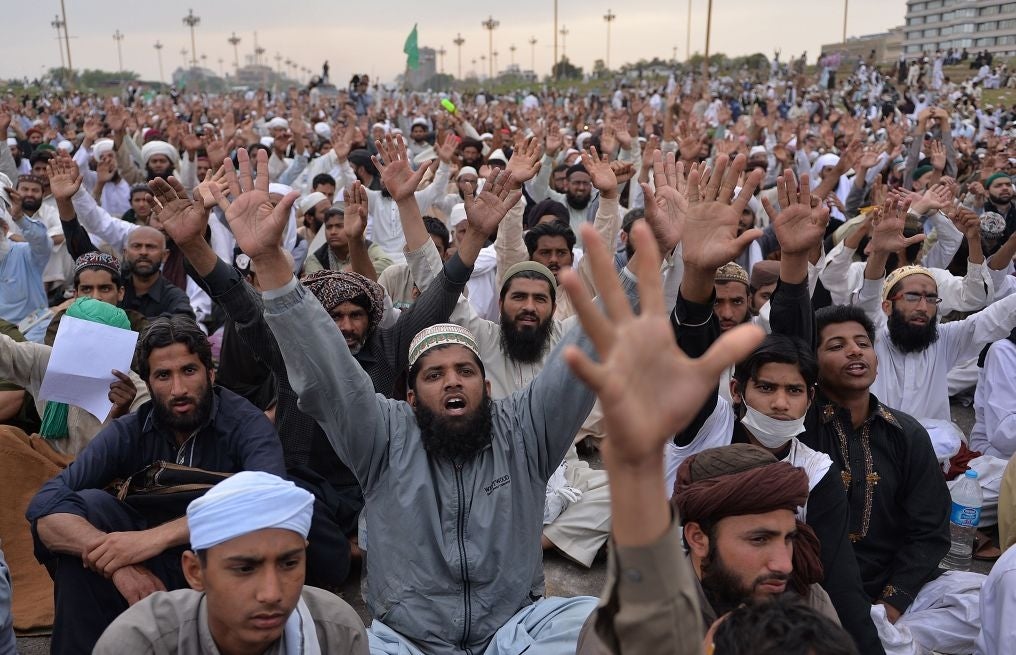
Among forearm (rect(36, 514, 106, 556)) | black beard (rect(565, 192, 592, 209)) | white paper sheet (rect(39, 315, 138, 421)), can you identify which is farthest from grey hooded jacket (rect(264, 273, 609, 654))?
black beard (rect(565, 192, 592, 209))

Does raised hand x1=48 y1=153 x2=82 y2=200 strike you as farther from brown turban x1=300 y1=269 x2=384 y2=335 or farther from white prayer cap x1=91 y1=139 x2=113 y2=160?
white prayer cap x1=91 y1=139 x2=113 y2=160

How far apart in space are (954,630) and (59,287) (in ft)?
19.7

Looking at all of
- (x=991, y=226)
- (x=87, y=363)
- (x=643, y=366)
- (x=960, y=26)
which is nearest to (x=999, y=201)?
(x=991, y=226)

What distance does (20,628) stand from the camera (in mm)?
2949

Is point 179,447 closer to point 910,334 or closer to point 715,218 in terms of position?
point 715,218

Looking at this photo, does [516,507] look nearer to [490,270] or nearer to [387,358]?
[387,358]

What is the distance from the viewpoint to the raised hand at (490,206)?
3.47 meters

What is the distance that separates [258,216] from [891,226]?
3053 millimetres

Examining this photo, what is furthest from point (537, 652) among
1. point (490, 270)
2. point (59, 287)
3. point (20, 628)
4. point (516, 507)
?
point (59, 287)

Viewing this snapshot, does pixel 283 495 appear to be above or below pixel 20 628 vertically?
above

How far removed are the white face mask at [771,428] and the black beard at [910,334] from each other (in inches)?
58.4

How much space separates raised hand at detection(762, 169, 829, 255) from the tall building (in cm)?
6173

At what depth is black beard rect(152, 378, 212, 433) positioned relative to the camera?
108 inches

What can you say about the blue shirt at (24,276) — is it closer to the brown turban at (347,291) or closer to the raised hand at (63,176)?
the raised hand at (63,176)
